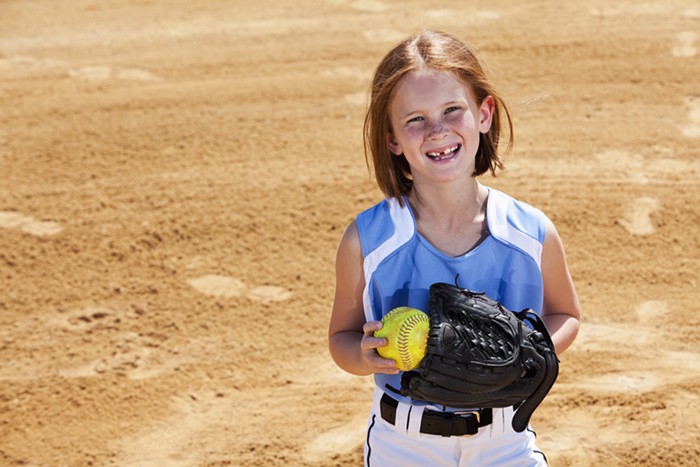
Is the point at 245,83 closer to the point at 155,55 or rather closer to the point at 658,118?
the point at 155,55

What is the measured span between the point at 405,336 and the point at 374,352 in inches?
5.3

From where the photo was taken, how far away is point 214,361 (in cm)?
487

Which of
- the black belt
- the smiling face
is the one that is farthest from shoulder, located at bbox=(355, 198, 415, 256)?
the black belt

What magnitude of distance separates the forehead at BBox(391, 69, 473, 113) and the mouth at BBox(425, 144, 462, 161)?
0.15 metres

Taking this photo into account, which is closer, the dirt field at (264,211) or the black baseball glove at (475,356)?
the black baseball glove at (475,356)

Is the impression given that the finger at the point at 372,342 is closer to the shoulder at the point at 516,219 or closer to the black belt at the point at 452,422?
the black belt at the point at 452,422

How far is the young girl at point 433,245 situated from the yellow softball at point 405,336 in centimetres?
17

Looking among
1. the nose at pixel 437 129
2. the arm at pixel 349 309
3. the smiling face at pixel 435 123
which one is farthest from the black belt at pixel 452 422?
the nose at pixel 437 129

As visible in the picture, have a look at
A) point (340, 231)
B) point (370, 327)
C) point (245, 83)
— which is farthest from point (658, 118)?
point (370, 327)

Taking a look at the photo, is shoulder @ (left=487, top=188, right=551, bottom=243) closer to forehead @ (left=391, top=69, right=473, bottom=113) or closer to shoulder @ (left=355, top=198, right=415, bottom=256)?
shoulder @ (left=355, top=198, right=415, bottom=256)

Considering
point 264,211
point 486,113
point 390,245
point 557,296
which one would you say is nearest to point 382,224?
point 390,245

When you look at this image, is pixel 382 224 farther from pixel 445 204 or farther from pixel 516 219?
pixel 516 219

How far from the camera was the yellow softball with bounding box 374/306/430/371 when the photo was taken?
2.52 metres

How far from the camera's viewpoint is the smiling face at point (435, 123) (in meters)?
2.73
